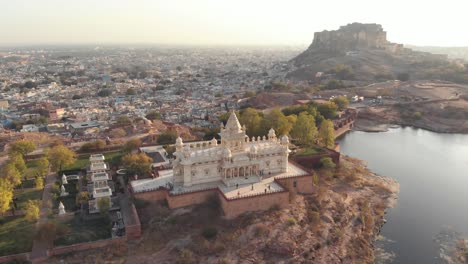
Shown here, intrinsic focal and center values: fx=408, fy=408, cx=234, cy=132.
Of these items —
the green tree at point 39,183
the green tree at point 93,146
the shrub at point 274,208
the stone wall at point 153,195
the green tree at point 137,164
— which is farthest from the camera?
the green tree at point 93,146

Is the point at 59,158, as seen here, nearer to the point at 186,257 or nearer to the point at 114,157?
the point at 114,157

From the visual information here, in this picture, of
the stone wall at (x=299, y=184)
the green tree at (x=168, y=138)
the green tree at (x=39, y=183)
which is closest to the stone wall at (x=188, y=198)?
the stone wall at (x=299, y=184)

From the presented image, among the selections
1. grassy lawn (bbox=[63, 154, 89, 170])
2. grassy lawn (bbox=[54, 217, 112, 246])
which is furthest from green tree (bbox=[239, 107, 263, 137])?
grassy lawn (bbox=[54, 217, 112, 246])

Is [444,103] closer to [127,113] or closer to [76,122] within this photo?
[127,113]

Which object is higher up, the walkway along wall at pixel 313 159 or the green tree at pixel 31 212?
the walkway along wall at pixel 313 159

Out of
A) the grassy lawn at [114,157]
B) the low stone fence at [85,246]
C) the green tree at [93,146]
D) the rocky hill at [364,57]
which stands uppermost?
the rocky hill at [364,57]

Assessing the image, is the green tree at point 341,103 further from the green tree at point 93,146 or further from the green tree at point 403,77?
the green tree at point 93,146

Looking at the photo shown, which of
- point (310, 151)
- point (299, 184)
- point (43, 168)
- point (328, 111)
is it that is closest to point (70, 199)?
point (43, 168)

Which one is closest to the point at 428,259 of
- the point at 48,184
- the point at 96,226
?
the point at 96,226
